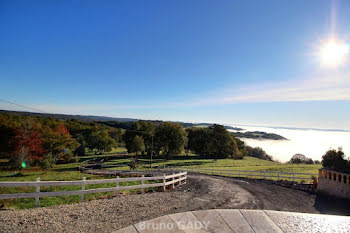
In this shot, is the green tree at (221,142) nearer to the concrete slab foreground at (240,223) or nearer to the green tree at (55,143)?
the green tree at (55,143)

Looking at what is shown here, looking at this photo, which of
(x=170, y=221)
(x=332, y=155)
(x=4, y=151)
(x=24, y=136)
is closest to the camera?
(x=170, y=221)

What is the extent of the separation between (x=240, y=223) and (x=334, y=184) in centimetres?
971

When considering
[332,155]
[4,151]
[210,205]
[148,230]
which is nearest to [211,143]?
[332,155]

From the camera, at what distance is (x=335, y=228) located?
7.14 m

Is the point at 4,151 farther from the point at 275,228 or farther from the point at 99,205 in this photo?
the point at 275,228

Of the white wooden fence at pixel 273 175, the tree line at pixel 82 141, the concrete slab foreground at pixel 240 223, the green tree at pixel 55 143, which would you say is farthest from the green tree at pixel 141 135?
the concrete slab foreground at pixel 240 223

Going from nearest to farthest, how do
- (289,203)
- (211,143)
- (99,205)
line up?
1. (99,205)
2. (289,203)
3. (211,143)

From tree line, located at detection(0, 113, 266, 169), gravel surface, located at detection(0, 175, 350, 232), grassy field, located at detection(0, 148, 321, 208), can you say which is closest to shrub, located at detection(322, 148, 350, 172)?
gravel surface, located at detection(0, 175, 350, 232)

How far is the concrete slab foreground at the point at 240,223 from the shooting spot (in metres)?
6.14

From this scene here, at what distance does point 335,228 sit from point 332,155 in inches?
327

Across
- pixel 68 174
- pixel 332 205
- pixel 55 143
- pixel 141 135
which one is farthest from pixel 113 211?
pixel 141 135

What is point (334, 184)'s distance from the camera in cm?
1234

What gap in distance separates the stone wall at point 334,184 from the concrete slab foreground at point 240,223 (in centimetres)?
470

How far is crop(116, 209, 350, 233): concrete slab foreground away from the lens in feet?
20.2
